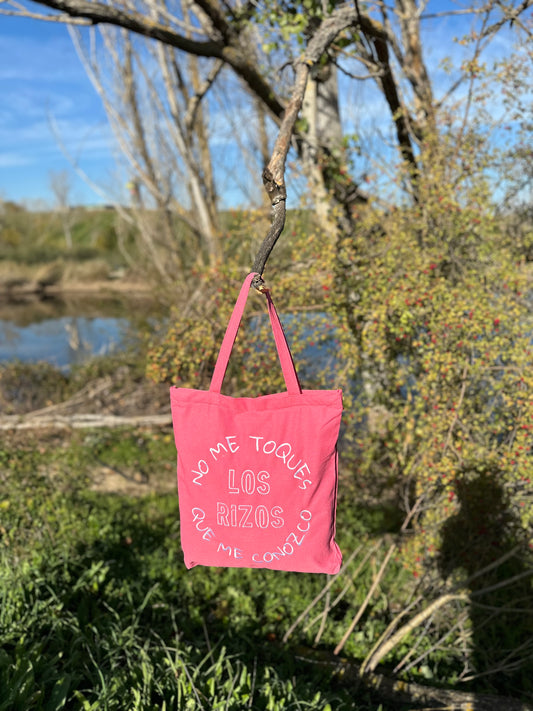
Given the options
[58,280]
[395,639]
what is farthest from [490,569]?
[58,280]

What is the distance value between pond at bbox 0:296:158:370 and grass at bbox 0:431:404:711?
16.7ft

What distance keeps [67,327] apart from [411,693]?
12308mm

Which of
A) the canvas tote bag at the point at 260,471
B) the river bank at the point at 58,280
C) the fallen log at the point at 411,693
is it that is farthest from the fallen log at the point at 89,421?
the river bank at the point at 58,280

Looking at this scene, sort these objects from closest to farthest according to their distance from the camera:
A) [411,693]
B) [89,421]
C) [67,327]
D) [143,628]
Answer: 1. [411,693]
2. [143,628]
3. [89,421]
4. [67,327]

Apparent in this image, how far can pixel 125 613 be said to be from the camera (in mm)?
3303

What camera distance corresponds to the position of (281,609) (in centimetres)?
395

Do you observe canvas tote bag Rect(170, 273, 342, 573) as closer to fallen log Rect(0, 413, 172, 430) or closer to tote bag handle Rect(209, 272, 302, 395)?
tote bag handle Rect(209, 272, 302, 395)

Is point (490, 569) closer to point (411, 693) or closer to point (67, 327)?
point (411, 693)

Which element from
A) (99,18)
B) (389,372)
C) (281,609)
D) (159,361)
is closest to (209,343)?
(159,361)

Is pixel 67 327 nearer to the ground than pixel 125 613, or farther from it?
farther from it

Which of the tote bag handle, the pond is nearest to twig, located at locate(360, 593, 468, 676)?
the tote bag handle

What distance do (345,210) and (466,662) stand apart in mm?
3801

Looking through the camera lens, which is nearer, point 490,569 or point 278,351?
point 278,351

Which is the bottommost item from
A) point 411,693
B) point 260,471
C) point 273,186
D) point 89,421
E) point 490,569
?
point 411,693
